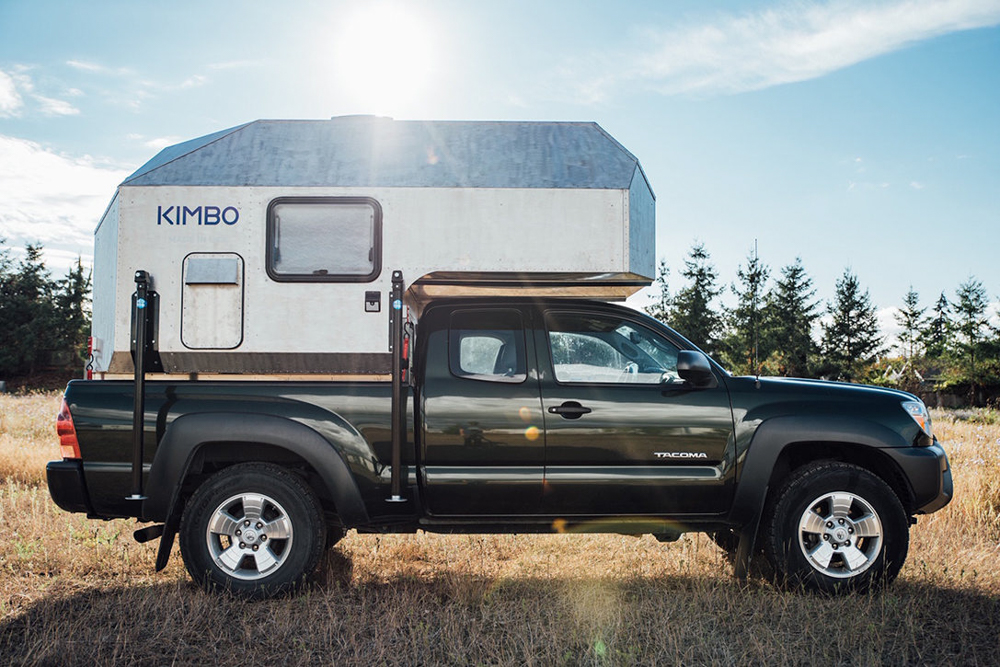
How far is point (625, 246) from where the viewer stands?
4977 mm

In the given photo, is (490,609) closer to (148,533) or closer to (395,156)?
(148,533)

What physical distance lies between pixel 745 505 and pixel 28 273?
52.1 meters

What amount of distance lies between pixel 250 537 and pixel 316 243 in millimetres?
1832

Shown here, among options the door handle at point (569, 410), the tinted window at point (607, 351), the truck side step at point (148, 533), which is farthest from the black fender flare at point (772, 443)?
the truck side step at point (148, 533)

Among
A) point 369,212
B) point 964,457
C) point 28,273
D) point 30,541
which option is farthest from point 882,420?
point 28,273

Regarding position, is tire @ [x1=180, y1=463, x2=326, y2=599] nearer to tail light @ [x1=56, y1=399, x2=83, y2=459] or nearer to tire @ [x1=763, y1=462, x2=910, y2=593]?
tail light @ [x1=56, y1=399, x2=83, y2=459]

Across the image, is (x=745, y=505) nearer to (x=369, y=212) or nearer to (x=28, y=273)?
(x=369, y=212)

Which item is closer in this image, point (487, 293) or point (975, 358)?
point (487, 293)

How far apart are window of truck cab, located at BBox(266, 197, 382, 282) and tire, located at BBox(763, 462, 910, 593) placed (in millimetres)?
2965

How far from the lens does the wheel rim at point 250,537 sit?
15.3ft

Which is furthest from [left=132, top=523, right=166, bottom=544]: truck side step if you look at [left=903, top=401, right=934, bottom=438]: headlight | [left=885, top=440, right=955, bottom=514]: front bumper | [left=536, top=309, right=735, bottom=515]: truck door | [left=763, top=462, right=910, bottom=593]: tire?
[left=903, top=401, right=934, bottom=438]: headlight

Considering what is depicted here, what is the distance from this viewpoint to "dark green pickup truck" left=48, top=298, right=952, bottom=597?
15.3 feet

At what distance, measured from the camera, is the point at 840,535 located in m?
4.84

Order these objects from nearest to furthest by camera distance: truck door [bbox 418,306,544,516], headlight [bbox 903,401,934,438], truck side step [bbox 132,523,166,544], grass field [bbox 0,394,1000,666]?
grass field [bbox 0,394,1000,666], truck side step [bbox 132,523,166,544], truck door [bbox 418,306,544,516], headlight [bbox 903,401,934,438]
